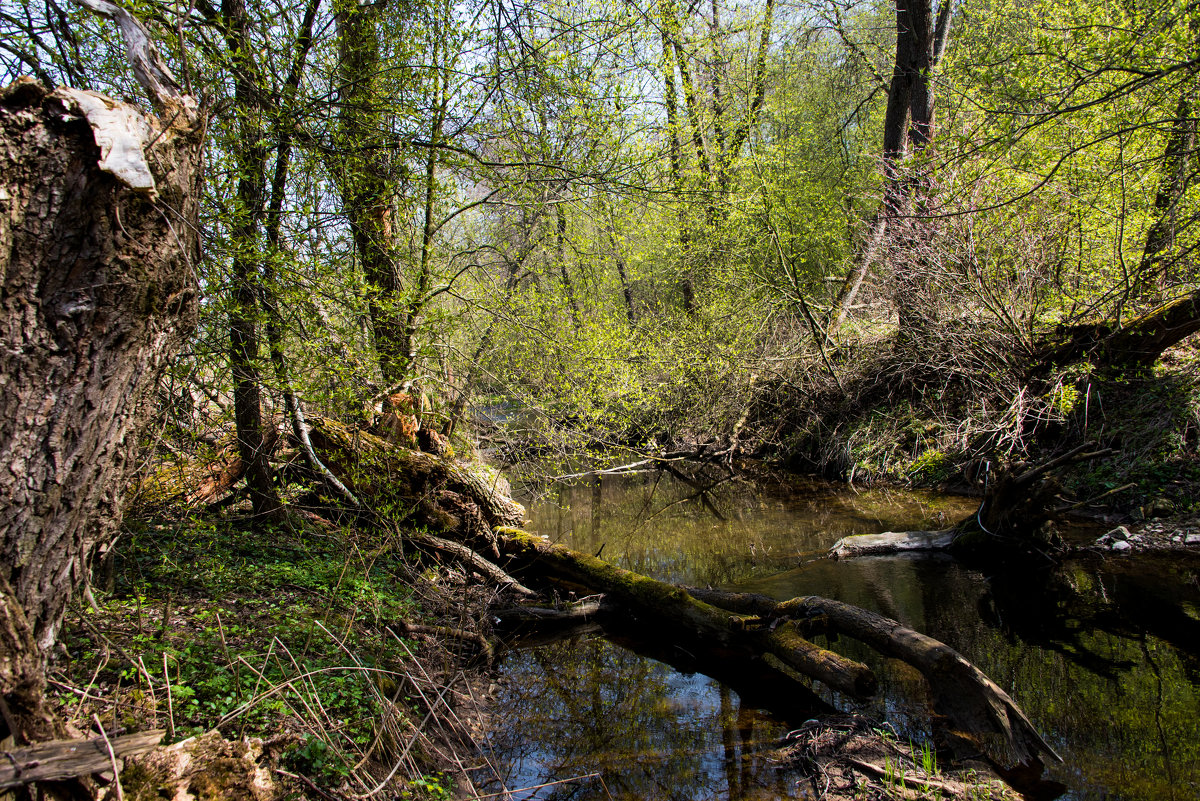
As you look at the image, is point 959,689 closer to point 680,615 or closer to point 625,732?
point 625,732

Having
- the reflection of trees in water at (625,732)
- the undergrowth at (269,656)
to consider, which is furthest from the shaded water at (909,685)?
the undergrowth at (269,656)

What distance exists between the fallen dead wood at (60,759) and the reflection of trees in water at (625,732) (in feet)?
7.00

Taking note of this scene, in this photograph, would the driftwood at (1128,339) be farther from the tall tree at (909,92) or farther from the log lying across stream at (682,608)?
the log lying across stream at (682,608)

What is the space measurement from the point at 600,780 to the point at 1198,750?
318 centimetres

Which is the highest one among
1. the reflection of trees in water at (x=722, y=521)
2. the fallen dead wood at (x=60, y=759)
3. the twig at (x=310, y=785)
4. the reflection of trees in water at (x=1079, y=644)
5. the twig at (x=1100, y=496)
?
the fallen dead wood at (x=60, y=759)

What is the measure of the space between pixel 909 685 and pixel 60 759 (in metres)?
4.57

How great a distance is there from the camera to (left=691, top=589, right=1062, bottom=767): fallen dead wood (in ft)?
11.4

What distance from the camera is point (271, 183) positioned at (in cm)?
524

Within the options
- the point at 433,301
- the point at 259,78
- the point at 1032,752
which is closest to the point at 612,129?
the point at 433,301

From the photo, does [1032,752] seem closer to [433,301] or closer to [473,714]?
[473,714]

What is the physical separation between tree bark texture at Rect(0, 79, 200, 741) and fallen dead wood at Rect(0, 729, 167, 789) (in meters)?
0.10

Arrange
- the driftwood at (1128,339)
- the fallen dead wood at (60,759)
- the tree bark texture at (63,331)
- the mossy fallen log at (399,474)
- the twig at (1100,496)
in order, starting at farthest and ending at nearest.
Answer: the driftwood at (1128,339) < the twig at (1100,496) < the mossy fallen log at (399,474) < the tree bark texture at (63,331) < the fallen dead wood at (60,759)

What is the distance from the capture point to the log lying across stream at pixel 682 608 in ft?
12.0

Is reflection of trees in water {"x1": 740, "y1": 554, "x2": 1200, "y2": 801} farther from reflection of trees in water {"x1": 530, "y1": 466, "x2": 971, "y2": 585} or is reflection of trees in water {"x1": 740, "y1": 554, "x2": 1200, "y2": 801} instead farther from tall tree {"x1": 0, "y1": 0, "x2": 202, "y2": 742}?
tall tree {"x1": 0, "y1": 0, "x2": 202, "y2": 742}
